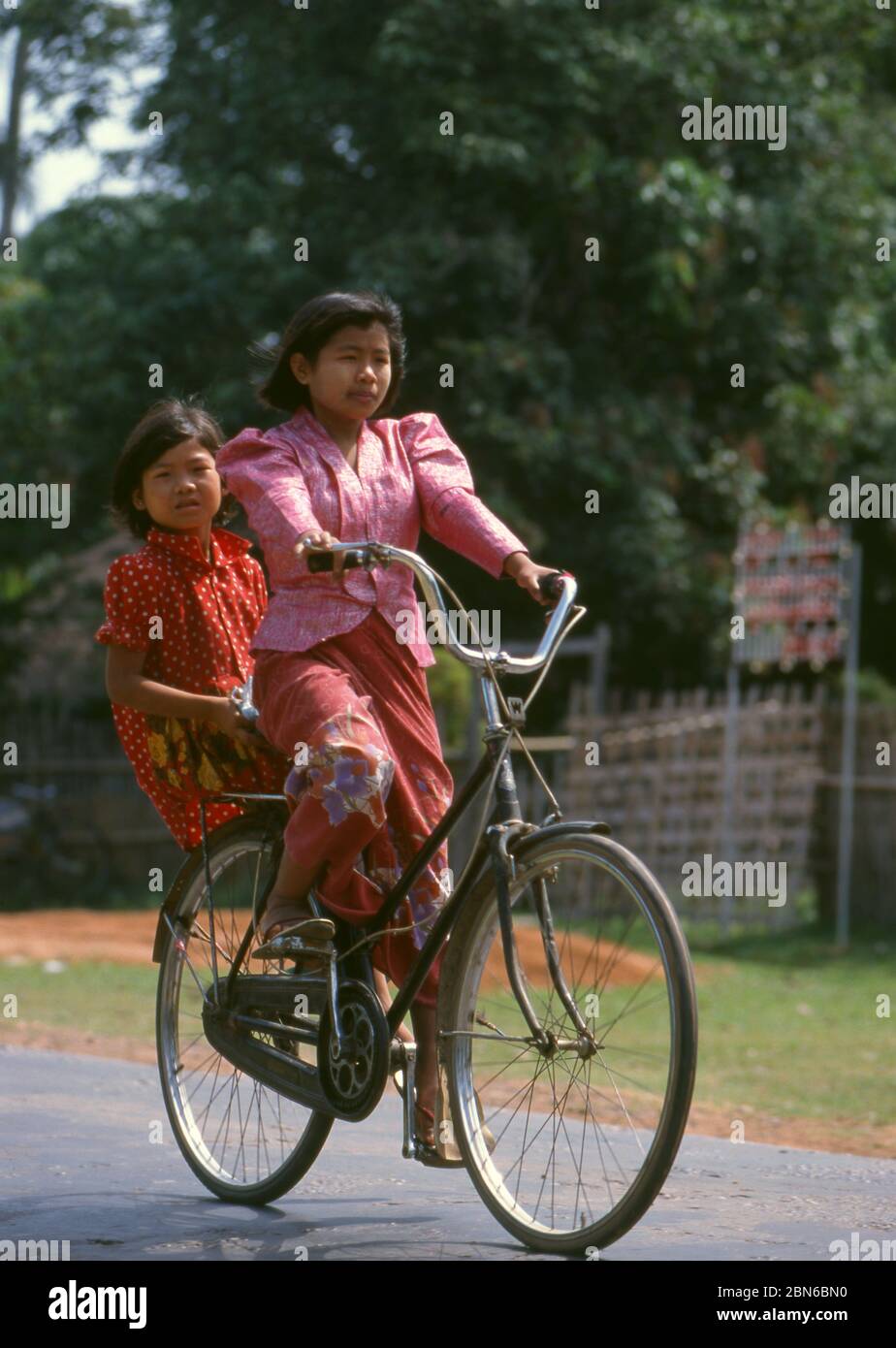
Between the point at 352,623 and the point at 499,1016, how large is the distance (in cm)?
91

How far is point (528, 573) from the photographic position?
4.15m

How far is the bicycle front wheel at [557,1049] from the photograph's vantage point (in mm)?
3596

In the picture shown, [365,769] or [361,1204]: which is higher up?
[365,769]

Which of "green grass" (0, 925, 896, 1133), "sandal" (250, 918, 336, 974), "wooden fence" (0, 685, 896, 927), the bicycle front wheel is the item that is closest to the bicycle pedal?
"sandal" (250, 918, 336, 974)

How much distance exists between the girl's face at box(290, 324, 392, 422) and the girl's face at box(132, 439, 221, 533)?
1.73ft

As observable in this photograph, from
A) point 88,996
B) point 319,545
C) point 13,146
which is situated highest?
point 13,146

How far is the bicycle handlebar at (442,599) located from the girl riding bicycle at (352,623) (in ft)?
0.20

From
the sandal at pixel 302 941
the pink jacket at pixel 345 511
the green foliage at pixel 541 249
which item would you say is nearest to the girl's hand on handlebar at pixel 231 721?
the pink jacket at pixel 345 511

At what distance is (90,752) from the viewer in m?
20.3

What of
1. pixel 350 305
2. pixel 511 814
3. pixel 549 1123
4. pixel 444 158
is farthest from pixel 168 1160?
pixel 444 158

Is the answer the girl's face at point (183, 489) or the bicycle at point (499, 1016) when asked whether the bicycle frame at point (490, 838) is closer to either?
the bicycle at point (499, 1016)

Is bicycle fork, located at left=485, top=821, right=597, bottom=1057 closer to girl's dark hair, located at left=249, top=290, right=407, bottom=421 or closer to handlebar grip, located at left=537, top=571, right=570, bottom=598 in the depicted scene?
handlebar grip, located at left=537, top=571, right=570, bottom=598

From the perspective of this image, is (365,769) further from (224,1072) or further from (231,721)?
(224,1072)

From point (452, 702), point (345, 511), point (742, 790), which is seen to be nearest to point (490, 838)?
point (345, 511)
